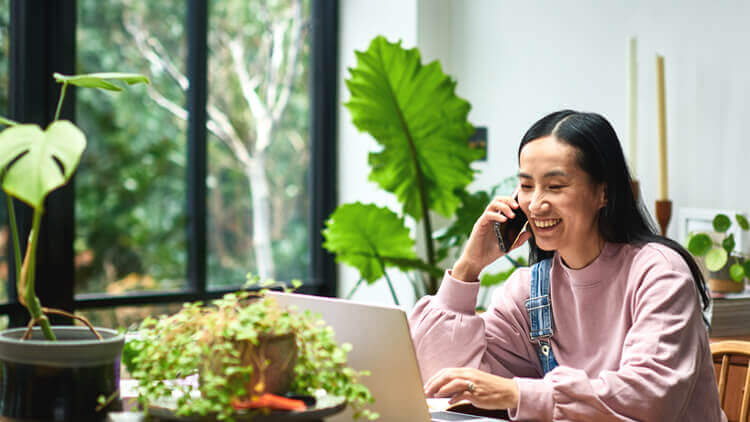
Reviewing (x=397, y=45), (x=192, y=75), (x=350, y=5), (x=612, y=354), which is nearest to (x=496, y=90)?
(x=397, y=45)

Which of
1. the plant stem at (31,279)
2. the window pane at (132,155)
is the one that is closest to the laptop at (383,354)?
the plant stem at (31,279)

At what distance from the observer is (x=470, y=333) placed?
5.09ft

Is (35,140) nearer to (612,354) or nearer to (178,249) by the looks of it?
(612,354)

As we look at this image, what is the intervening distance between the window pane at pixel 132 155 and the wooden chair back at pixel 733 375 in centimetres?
262

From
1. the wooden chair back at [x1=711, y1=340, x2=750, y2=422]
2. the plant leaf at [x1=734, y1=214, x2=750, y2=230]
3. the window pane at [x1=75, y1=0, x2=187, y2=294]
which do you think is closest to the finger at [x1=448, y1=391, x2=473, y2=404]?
the wooden chair back at [x1=711, y1=340, x2=750, y2=422]

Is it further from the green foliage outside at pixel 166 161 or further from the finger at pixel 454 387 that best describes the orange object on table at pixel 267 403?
the green foliage outside at pixel 166 161

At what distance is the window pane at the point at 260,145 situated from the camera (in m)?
3.99

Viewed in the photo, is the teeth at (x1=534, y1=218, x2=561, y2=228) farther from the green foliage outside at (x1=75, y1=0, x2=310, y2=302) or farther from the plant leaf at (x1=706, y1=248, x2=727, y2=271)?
the green foliage outside at (x1=75, y1=0, x2=310, y2=302)

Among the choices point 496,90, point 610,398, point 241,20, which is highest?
point 241,20

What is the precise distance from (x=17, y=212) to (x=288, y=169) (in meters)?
1.49

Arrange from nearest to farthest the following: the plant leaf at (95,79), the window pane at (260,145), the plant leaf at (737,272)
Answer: the plant leaf at (95,79) → the plant leaf at (737,272) → the window pane at (260,145)

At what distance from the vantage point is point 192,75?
357 centimetres

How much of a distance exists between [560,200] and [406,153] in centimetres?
167

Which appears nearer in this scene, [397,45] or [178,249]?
[397,45]
